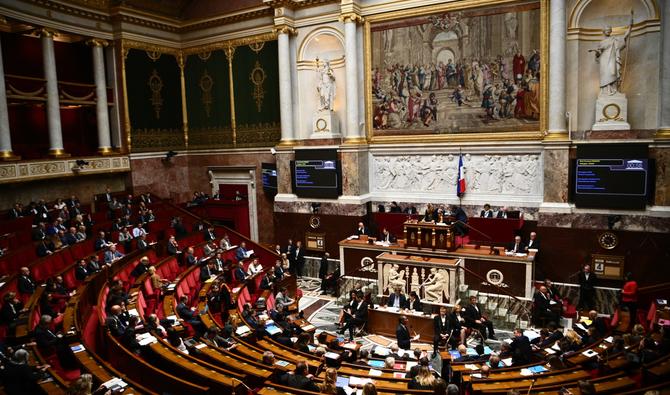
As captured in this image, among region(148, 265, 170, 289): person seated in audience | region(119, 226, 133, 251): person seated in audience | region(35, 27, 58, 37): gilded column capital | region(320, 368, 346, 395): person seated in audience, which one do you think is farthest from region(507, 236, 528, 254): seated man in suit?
region(35, 27, 58, 37): gilded column capital

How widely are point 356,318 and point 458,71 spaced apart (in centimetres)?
915

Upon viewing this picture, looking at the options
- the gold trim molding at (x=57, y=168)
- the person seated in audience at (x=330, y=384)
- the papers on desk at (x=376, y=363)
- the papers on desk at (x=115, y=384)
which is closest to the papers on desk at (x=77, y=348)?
the papers on desk at (x=115, y=384)

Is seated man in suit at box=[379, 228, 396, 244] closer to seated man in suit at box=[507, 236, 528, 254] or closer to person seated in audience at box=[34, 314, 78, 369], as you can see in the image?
seated man in suit at box=[507, 236, 528, 254]

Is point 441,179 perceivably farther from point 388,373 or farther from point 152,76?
point 152,76

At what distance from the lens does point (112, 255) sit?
13.7 m

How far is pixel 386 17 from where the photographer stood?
17578mm

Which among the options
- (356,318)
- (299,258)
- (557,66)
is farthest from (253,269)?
(557,66)

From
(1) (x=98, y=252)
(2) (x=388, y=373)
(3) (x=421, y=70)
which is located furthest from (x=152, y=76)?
(2) (x=388, y=373)

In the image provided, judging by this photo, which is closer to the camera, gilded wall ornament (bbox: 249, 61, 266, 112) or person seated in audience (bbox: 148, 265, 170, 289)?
person seated in audience (bbox: 148, 265, 170, 289)

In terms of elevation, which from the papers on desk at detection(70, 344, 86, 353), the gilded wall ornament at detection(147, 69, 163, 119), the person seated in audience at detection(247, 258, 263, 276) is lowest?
the person seated in audience at detection(247, 258, 263, 276)

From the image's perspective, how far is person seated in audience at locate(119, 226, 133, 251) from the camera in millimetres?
14992

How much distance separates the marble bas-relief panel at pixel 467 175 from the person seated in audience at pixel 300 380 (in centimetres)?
1088

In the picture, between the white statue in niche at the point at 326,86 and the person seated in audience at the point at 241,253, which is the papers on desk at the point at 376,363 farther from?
the white statue in niche at the point at 326,86

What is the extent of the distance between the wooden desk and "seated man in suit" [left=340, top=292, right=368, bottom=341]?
0.25 meters
